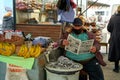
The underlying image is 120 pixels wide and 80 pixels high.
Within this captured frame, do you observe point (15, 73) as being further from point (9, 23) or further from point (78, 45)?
point (9, 23)

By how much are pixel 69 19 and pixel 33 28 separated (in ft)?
5.29

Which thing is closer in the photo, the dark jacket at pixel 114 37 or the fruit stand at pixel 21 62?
the fruit stand at pixel 21 62

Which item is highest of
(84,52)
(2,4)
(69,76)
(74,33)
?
(2,4)

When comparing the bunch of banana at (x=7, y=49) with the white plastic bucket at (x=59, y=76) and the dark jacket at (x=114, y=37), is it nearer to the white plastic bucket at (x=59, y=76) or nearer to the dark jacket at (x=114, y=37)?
the white plastic bucket at (x=59, y=76)

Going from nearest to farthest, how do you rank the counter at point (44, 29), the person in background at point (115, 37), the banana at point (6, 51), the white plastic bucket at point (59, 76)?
1. the white plastic bucket at point (59, 76)
2. the banana at point (6, 51)
3. the counter at point (44, 29)
4. the person in background at point (115, 37)

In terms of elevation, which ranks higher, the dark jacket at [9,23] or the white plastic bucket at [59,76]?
the dark jacket at [9,23]

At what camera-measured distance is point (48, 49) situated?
13.4ft

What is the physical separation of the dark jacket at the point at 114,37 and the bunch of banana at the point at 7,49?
3.07 m

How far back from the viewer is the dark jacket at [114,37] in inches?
237

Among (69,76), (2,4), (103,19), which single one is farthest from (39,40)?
(103,19)

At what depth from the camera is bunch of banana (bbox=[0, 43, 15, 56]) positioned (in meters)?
3.67

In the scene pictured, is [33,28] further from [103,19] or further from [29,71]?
[103,19]

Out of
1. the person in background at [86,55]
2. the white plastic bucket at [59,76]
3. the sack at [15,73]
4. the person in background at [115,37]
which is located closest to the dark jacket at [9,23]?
the person in background at [115,37]

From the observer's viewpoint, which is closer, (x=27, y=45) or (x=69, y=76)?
(x=69, y=76)
